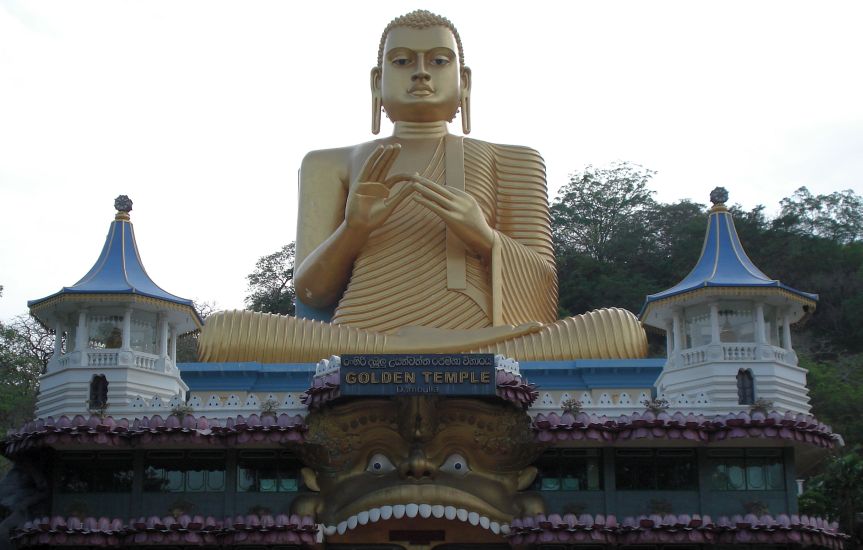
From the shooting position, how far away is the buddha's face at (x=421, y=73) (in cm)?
2261

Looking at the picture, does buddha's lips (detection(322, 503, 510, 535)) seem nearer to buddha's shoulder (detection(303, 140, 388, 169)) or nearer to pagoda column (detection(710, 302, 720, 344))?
pagoda column (detection(710, 302, 720, 344))

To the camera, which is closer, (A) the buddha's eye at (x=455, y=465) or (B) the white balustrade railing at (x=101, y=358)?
(A) the buddha's eye at (x=455, y=465)

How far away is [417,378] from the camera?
1630cm

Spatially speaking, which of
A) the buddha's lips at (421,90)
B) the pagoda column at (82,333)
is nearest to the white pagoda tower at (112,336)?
the pagoda column at (82,333)

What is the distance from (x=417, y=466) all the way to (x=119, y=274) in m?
5.59

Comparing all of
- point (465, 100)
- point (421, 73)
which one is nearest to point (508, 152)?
point (465, 100)

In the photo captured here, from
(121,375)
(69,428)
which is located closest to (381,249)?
(121,375)

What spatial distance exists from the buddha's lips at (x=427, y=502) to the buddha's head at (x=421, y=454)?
29 mm

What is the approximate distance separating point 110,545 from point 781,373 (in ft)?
30.6

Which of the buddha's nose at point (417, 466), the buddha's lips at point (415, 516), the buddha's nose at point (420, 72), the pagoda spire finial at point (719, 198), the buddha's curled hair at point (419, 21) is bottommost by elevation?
the buddha's lips at point (415, 516)

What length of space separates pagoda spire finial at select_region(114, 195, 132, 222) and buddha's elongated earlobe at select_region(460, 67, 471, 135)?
255 inches

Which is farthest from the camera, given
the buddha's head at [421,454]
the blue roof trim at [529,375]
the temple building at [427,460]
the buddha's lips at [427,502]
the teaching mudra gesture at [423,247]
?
the teaching mudra gesture at [423,247]

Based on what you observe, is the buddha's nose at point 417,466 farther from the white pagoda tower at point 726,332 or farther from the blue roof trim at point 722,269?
the blue roof trim at point 722,269

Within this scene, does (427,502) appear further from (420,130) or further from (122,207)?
(420,130)
